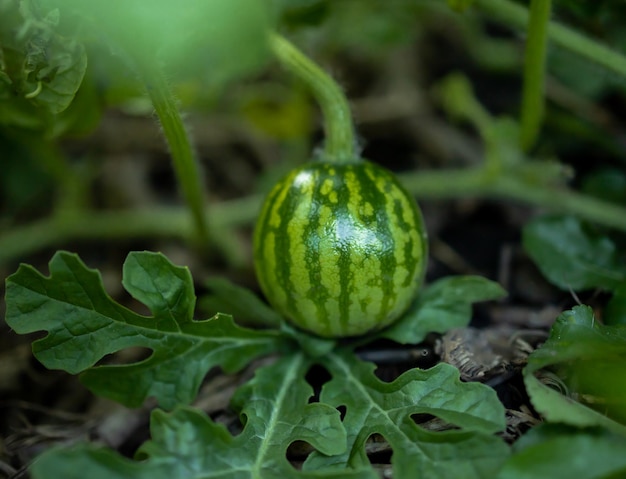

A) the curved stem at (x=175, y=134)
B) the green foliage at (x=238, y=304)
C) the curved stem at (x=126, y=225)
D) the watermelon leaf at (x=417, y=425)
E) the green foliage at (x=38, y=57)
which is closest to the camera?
the watermelon leaf at (x=417, y=425)

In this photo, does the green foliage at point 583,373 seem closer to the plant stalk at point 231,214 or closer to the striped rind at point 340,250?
the striped rind at point 340,250

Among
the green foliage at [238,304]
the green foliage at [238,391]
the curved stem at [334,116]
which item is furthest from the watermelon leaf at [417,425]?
the curved stem at [334,116]

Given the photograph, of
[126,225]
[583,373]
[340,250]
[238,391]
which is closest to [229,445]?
[238,391]

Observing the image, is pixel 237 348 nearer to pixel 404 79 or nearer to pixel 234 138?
pixel 234 138

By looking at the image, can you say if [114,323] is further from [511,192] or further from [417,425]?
[511,192]

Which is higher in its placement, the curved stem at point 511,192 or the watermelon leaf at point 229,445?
the curved stem at point 511,192

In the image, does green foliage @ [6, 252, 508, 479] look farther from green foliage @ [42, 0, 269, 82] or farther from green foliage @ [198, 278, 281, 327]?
green foliage @ [42, 0, 269, 82]
